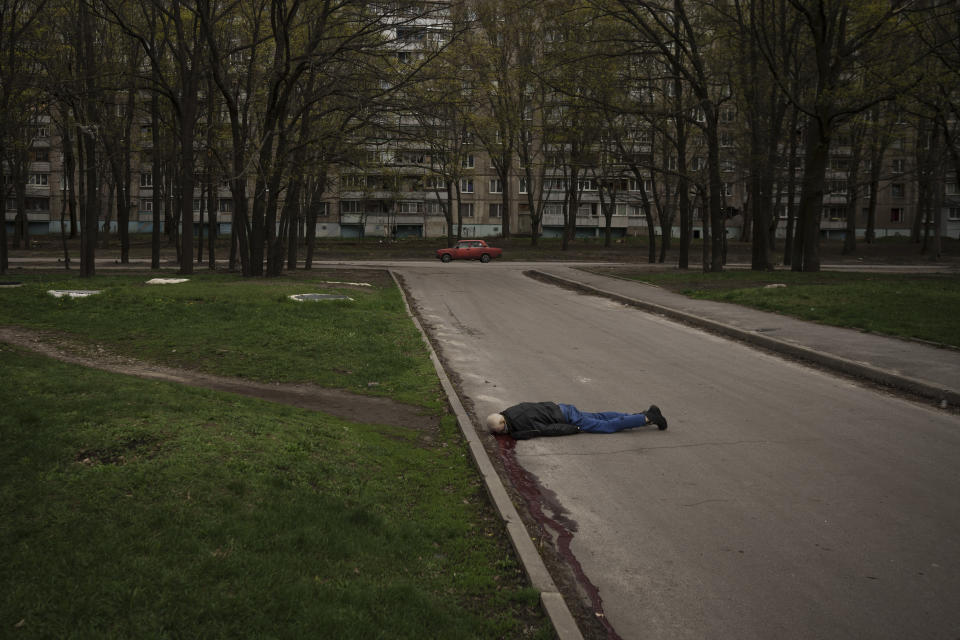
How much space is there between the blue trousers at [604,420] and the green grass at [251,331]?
1.88 meters

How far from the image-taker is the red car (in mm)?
46812

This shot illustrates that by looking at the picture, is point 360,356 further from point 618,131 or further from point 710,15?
point 618,131

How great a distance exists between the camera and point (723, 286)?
884 inches

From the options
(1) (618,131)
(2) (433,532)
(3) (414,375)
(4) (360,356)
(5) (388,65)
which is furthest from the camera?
(1) (618,131)

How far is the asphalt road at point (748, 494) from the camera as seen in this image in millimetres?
4293

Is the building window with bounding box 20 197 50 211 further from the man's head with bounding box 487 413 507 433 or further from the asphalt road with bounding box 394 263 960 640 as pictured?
the man's head with bounding box 487 413 507 433

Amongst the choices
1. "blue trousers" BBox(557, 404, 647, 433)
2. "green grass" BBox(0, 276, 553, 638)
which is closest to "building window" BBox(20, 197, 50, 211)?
"green grass" BBox(0, 276, 553, 638)

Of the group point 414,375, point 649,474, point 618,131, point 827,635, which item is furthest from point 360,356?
point 618,131

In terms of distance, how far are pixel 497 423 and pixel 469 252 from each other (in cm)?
3959

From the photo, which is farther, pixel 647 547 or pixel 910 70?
pixel 910 70

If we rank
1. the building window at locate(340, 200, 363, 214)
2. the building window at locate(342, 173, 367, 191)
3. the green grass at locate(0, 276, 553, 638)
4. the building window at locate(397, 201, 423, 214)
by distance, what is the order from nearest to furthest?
the green grass at locate(0, 276, 553, 638) → the building window at locate(342, 173, 367, 191) → the building window at locate(340, 200, 363, 214) → the building window at locate(397, 201, 423, 214)

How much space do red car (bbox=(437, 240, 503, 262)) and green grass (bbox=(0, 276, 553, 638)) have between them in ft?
127

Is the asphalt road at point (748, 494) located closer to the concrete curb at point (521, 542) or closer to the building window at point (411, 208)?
the concrete curb at point (521, 542)

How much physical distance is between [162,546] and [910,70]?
999 inches
